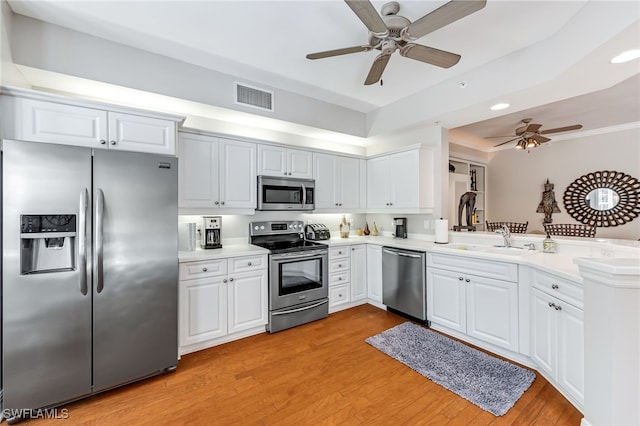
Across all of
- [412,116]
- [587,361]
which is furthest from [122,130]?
[587,361]

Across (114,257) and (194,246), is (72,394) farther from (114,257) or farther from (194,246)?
(194,246)

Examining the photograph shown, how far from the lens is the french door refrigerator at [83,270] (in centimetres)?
182

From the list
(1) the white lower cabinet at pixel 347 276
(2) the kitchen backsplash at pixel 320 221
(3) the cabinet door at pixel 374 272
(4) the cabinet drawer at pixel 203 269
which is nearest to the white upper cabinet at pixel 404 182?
(2) the kitchen backsplash at pixel 320 221

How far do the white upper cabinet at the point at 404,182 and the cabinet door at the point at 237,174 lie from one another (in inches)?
77.1

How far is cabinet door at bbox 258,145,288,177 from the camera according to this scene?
348 cm

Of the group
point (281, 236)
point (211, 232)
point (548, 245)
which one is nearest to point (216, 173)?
point (211, 232)

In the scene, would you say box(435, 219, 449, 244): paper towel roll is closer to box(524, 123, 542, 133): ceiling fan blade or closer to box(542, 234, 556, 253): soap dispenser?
box(542, 234, 556, 253): soap dispenser

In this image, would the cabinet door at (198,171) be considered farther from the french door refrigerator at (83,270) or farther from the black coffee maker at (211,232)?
the french door refrigerator at (83,270)

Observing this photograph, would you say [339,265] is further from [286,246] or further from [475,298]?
[475,298]

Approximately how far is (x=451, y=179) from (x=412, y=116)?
6.37ft

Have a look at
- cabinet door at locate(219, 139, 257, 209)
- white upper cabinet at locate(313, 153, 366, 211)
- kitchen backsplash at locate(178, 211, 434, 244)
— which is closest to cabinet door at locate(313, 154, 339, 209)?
white upper cabinet at locate(313, 153, 366, 211)

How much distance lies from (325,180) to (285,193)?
0.74 meters

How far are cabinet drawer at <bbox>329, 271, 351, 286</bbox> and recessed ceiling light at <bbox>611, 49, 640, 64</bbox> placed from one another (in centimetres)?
328

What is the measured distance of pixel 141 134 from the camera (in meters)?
2.31
